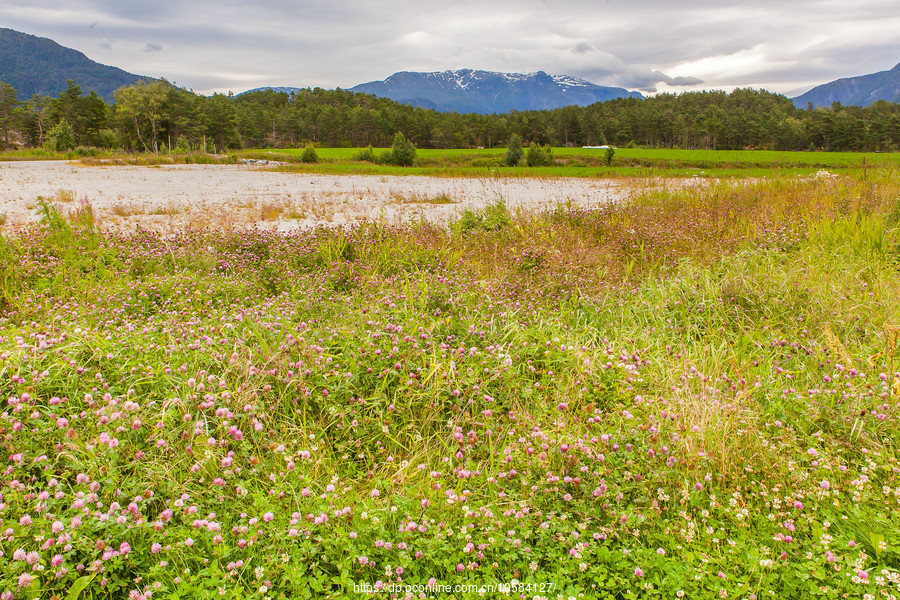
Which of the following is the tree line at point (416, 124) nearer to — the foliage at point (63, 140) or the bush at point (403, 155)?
the foliage at point (63, 140)

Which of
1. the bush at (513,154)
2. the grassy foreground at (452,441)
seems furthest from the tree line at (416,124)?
the grassy foreground at (452,441)

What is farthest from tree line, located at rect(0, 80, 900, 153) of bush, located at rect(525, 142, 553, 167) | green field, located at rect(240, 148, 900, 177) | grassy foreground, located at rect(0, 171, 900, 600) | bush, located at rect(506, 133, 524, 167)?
grassy foreground, located at rect(0, 171, 900, 600)

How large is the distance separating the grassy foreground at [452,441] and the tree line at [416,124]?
65.0m

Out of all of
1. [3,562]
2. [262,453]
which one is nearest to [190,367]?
[262,453]

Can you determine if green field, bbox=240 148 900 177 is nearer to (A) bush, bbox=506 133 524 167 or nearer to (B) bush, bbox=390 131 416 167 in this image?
(A) bush, bbox=506 133 524 167

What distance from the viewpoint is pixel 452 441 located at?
3010mm

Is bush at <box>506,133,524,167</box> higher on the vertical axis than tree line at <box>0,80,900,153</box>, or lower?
lower

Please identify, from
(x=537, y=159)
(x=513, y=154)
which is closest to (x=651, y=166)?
(x=513, y=154)

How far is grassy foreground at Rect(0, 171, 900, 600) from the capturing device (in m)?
1.96

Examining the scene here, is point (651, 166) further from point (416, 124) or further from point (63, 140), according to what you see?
point (63, 140)

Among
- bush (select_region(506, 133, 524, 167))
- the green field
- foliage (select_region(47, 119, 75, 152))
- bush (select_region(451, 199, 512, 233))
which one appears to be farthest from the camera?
foliage (select_region(47, 119, 75, 152))

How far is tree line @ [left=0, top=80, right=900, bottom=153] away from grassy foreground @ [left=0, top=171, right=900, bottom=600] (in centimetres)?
6500

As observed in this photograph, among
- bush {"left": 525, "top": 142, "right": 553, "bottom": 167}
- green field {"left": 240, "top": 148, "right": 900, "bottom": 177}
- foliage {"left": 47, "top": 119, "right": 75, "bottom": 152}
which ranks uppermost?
foliage {"left": 47, "top": 119, "right": 75, "bottom": 152}

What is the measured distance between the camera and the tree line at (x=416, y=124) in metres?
67.8
